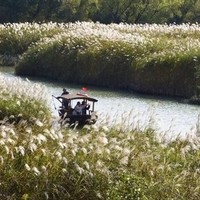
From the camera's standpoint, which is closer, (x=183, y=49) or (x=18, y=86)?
(x=18, y=86)

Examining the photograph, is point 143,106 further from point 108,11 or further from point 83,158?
point 108,11

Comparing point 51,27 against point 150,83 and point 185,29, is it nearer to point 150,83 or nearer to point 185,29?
point 185,29

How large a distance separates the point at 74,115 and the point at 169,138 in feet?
10.8

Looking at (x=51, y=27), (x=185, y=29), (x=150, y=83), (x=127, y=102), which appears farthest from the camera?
(x=51, y=27)

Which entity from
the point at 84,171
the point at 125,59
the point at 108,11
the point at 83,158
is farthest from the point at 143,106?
the point at 108,11

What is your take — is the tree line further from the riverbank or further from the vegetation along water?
the vegetation along water

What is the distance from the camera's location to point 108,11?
52.9 meters

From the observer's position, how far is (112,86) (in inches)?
994

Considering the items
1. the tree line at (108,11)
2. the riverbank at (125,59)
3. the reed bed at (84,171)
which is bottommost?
the reed bed at (84,171)

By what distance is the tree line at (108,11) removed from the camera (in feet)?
170

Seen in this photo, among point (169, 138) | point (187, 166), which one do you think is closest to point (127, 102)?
point (169, 138)

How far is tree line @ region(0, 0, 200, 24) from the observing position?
170 ft

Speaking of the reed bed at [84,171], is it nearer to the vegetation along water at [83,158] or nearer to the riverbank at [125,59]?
the vegetation along water at [83,158]

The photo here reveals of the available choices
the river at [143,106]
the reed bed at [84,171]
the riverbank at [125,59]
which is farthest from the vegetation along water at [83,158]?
the riverbank at [125,59]
